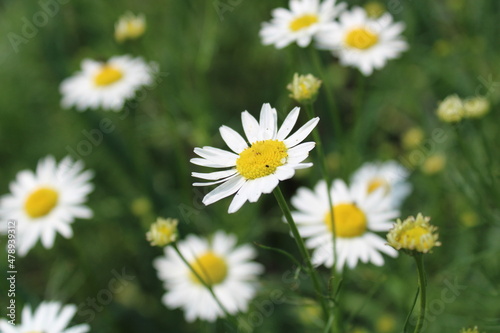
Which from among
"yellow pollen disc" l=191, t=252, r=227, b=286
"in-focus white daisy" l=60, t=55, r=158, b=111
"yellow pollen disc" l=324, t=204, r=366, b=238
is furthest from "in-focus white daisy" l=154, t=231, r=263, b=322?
"in-focus white daisy" l=60, t=55, r=158, b=111

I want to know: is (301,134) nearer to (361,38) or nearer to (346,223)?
(346,223)

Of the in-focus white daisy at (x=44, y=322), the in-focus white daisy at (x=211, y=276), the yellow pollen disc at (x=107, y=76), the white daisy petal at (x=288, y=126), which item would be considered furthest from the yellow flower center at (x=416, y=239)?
the yellow pollen disc at (x=107, y=76)

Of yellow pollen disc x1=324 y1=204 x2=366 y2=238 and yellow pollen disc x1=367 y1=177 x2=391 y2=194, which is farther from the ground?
yellow pollen disc x1=367 y1=177 x2=391 y2=194

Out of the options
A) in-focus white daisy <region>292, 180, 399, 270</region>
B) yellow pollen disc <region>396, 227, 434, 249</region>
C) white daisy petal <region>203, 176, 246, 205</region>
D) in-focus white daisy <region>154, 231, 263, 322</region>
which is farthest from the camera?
in-focus white daisy <region>154, 231, 263, 322</region>

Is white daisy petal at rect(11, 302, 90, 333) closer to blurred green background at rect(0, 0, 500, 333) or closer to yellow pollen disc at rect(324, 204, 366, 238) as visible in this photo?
blurred green background at rect(0, 0, 500, 333)

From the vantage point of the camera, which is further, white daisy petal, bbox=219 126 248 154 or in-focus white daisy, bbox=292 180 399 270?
in-focus white daisy, bbox=292 180 399 270
